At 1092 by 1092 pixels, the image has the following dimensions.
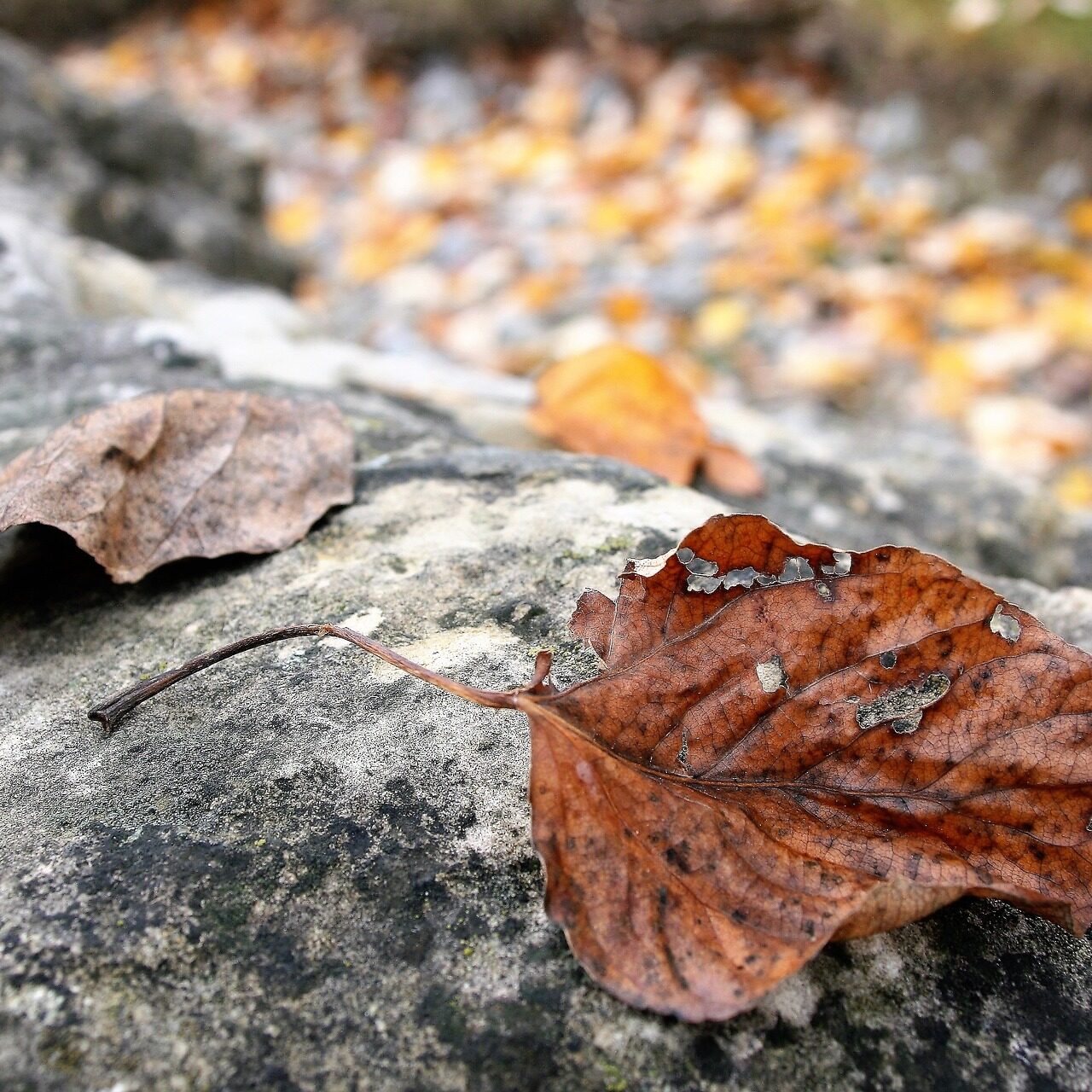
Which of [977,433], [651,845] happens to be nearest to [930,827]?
[651,845]

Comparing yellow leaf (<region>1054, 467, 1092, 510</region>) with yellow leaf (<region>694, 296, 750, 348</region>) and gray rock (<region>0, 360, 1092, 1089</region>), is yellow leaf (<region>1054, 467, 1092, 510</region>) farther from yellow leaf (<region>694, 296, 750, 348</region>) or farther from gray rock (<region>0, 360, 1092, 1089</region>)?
gray rock (<region>0, 360, 1092, 1089</region>)

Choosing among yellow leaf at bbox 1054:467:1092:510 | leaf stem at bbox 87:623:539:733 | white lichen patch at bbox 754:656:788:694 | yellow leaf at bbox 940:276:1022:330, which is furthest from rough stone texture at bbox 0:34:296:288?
yellow leaf at bbox 1054:467:1092:510

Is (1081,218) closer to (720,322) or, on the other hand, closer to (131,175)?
(720,322)

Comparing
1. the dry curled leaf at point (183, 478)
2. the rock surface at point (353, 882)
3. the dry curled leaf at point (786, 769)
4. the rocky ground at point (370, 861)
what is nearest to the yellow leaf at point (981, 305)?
the rocky ground at point (370, 861)

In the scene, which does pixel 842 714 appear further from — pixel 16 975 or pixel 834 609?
pixel 16 975

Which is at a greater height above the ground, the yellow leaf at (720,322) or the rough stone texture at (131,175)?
the rough stone texture at (131,175)

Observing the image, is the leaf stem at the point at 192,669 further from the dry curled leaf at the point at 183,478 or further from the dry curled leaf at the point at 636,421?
the dry curled leaf at the point at 636,421
